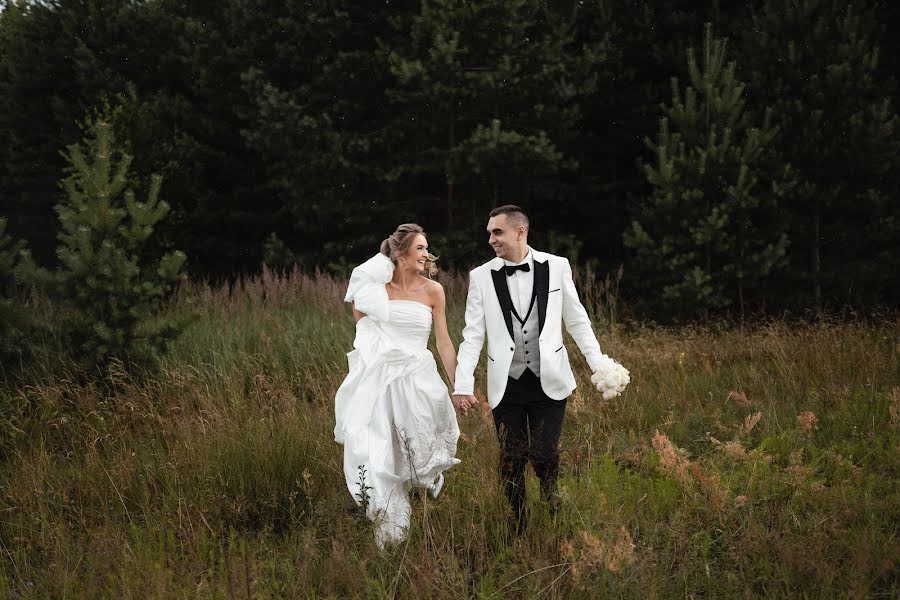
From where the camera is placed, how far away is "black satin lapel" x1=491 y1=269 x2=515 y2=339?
402 cm

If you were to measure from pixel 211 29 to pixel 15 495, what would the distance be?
15015 mm

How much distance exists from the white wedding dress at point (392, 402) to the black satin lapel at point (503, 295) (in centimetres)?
51

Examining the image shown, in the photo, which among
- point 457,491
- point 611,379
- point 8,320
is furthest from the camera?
point 8,320

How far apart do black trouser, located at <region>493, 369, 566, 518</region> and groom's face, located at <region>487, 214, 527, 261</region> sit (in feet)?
2.09

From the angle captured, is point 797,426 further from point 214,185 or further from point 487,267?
point 214,185

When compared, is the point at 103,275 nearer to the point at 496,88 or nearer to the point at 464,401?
the point at 464,401

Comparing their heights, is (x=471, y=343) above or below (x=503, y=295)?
below

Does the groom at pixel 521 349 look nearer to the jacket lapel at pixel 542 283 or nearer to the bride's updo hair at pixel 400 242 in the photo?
the jacket lapel at pixel 542 283

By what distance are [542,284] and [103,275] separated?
4.13m

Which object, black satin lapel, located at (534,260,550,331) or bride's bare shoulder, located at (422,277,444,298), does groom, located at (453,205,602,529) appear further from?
Result: bride's bare shoulder, located at (422,277,444,298)

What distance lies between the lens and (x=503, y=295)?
4.04 metres

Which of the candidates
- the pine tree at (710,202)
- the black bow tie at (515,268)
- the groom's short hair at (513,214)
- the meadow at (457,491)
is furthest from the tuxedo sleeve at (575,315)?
the pine tree at (710,202)

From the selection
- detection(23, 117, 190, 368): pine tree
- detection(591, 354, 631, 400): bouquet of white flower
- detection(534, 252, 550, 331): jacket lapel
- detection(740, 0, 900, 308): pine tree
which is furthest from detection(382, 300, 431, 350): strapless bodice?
detection(740, 0, 900, 308): pine tree

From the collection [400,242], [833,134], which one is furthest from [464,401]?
[833,134]
